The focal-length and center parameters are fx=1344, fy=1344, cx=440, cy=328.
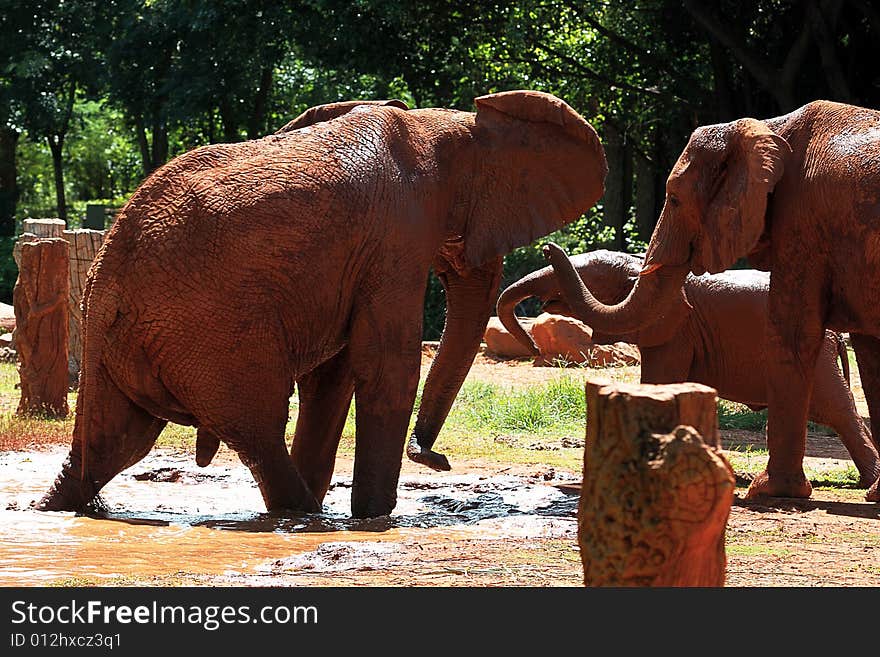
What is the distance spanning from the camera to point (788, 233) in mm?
8633

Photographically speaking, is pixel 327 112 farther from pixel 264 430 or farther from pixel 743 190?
pixel 743 190

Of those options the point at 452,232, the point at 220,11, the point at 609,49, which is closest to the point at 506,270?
the point at 609,49

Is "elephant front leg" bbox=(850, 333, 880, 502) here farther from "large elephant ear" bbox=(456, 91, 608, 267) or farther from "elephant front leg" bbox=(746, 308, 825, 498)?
"large elephant ear" bbox=(456, 91, 608, 267)

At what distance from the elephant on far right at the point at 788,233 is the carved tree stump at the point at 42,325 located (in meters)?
5.98

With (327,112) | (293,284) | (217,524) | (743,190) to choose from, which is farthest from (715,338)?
(217,524)

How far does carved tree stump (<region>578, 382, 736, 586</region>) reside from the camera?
152 inches

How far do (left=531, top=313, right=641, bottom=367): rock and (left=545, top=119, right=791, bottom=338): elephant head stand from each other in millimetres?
7804

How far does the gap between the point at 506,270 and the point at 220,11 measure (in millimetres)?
6722

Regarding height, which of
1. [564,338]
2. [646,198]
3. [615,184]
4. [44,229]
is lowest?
[564,338]

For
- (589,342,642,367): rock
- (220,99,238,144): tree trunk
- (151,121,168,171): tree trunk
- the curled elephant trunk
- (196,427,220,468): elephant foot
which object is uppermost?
(220,99,238,144): tree trunk

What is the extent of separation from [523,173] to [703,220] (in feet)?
4.02

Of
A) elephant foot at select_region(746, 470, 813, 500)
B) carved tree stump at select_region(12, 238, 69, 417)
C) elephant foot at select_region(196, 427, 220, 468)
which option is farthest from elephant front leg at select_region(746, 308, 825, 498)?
carved tree stump at select_region(12, 238, 69, 417)

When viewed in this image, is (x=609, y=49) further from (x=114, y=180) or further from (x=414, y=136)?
(x=114, y=180)

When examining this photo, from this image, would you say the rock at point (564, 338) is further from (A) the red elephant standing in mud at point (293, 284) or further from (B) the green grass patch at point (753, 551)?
(B) the green grass patch at point (753, 551)
